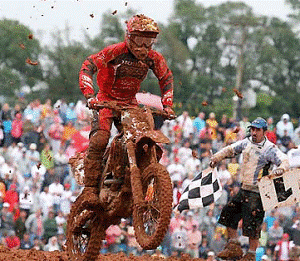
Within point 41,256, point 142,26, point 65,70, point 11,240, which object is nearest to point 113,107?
point 142,26

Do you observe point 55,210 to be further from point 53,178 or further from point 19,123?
point 19,123

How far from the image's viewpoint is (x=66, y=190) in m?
21.2

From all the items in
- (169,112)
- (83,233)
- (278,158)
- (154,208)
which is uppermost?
(169,112)

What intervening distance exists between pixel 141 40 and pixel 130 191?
6.44ft

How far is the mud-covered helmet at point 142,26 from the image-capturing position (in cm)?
1356

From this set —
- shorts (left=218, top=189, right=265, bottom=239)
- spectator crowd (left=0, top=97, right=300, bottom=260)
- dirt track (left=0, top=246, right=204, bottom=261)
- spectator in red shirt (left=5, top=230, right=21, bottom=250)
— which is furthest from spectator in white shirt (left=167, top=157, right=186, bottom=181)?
shorts (left=218, top=189, right=265, bottom=239)

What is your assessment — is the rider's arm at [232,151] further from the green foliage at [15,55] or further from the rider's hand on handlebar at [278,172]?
the green foliage at [15,55]

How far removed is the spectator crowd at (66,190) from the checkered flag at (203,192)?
2847 mm

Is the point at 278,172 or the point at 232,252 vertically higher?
the point at 278,172

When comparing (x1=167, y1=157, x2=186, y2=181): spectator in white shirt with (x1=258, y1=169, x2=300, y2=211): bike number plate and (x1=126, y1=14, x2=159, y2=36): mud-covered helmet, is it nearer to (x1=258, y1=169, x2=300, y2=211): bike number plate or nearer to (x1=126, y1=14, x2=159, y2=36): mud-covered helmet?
(x1=258, y1=169, x2=300, y2=211): bike number plate

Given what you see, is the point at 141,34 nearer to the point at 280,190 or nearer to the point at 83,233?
the point at 83,233

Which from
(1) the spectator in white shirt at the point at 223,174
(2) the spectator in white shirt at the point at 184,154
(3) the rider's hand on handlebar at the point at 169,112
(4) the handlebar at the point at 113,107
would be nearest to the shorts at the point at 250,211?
(3) the rider's hand on handlebar at the point at 169,112

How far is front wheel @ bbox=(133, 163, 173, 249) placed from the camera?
1280cm

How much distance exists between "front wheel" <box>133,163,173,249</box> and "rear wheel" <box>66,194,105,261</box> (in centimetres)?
144
